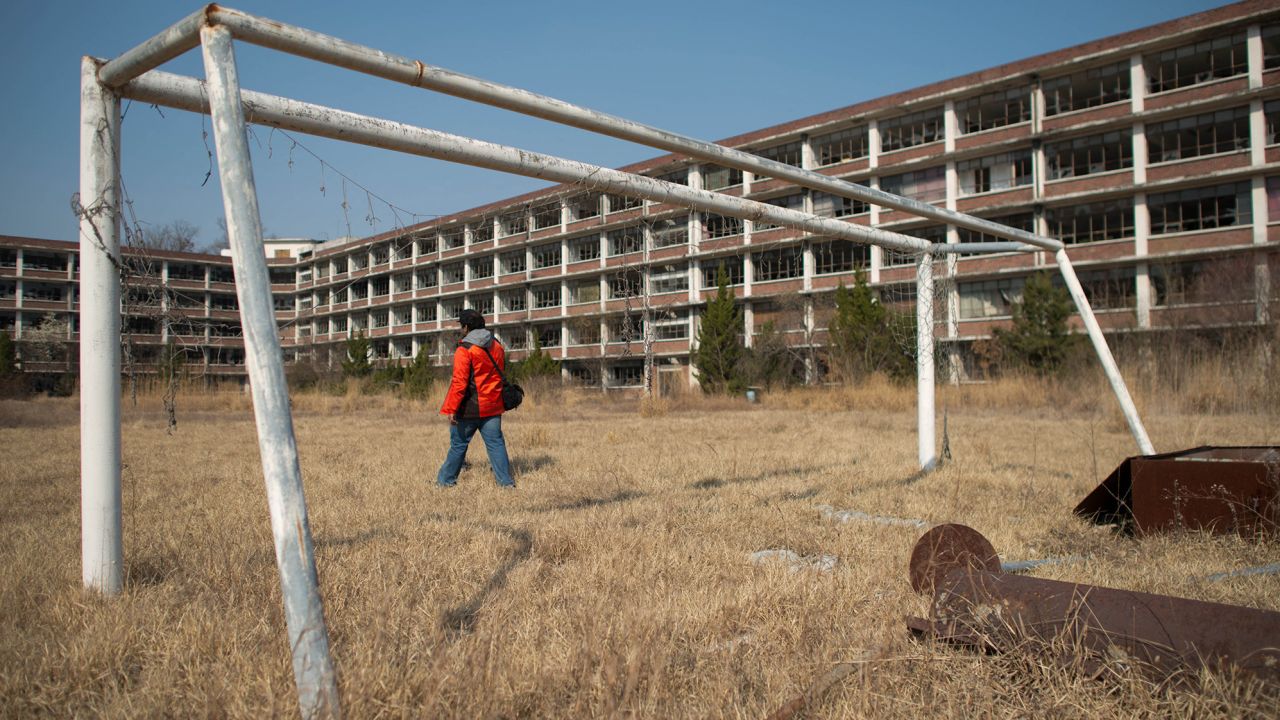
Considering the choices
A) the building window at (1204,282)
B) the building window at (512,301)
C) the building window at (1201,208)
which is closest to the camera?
the building window at (1204,282)

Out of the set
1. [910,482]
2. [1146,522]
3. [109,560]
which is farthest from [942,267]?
[109,560]

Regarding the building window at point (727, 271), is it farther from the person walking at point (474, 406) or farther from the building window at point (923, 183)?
the person walking at point (474, 406)

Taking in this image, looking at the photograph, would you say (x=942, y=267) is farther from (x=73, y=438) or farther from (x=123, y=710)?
(x=73, y=438)

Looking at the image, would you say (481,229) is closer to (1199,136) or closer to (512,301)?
(1199,136)

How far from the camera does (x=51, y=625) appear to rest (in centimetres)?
290

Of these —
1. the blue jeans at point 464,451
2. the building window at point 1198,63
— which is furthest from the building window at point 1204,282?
the blue jeans at point 464,451

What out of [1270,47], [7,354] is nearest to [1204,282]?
[1270,47]

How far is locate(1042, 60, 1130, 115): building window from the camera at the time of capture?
35188mm

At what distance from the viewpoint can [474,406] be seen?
23.3ft

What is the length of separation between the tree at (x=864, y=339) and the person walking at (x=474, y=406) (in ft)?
44.0

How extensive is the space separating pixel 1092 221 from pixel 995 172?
5096 mm

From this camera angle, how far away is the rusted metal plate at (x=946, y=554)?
10.8ft

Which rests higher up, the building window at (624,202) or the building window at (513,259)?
the building window at (513,259)

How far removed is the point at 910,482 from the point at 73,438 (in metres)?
12.6
